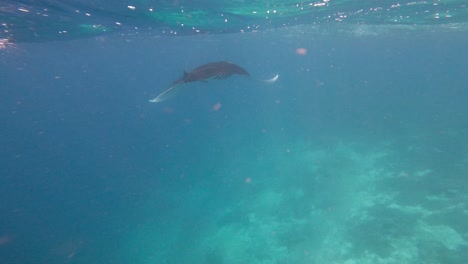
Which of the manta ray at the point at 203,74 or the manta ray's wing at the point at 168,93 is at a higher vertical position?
the manta ray at the point at 203,74

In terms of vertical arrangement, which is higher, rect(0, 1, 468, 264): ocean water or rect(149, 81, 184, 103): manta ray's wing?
rect(149, 81, 184, 103): manta ray's wing

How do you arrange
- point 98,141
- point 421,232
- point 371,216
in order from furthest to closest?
point 98,141 < point 371,216 < point 421,232

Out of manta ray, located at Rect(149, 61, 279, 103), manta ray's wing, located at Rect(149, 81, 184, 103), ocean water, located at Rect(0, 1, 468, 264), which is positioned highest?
manta ray, located at Rect(149, 61, 279, 103)

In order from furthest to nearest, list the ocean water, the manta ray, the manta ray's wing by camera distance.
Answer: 1. the ocean water
2. the manta ray
3. the manta ray's wing

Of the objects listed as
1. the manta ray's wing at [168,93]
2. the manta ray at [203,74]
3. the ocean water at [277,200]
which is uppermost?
the manta ray at [203,74]

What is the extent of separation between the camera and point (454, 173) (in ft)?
47.6

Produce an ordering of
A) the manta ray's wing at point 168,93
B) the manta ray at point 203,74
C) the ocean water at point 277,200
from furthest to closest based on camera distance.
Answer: the ocean water at point 277,200 → the manta ray at point 203,74 → the manta ray's wing at point 168,93

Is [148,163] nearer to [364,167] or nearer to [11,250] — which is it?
[11,250]

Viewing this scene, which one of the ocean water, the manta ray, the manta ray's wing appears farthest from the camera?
the ocean water

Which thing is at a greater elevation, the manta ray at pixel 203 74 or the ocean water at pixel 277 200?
the manta ray at pixel 203 74

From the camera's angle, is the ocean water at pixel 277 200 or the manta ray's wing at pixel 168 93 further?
the ocean water at pixel 277 200

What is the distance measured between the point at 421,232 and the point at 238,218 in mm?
8408

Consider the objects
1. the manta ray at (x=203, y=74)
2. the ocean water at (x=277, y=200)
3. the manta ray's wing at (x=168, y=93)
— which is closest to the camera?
the manta ray's wing at (x=168, y=93)

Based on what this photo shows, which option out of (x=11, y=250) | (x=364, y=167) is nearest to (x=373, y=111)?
(x=364, y=167)
